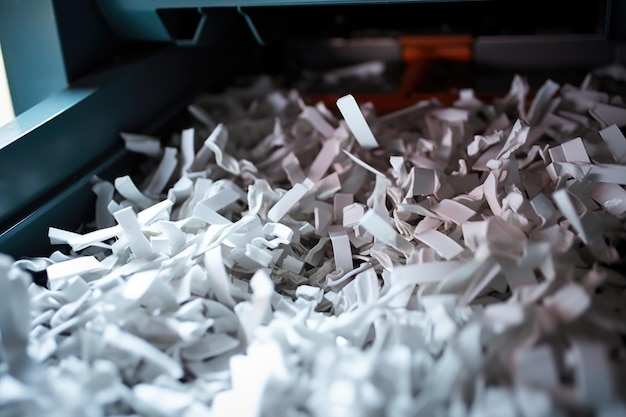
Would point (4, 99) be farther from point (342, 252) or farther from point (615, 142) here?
point (615, 142)

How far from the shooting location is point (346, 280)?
93 centimetres

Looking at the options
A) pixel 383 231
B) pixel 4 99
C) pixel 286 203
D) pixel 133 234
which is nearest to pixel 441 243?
pixel 383 231

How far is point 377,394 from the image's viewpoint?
0.66 metres

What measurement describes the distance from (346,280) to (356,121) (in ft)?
0.91

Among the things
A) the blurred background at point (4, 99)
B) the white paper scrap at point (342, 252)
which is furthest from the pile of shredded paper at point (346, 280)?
the blurred background at point (4, 99)

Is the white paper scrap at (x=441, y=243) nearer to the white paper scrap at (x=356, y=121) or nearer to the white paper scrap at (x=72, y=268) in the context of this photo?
the white paper scrap at (x=356, y=121)

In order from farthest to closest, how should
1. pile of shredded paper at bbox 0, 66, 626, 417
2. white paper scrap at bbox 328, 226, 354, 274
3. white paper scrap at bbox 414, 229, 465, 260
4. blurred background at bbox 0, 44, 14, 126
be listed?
blurred background at bbox 0, 44, 14, 126 → white paper scrap at bbox 328, 226, 354, 274 → white paper scrap at bbox 414, 229, 465, 260 → pile of shredded paper at bbox 0, 66, 626, 417

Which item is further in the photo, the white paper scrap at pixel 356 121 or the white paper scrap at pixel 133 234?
the white paper scrap at pixel 356 121

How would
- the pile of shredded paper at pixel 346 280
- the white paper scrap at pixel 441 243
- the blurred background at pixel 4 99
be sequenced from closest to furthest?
→ the pile of shredded paper at pixel 346 280 < the white paper scrap at pixel 441 243 < the blurred background at pixel 4 99

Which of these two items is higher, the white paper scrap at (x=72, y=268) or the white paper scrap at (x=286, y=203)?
the white paper scrap at (x=72, y=268)

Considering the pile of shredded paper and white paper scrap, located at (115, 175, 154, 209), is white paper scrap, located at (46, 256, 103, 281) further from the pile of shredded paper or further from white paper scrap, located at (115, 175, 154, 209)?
white paper scrap, located at (115, 175, 154, 209)

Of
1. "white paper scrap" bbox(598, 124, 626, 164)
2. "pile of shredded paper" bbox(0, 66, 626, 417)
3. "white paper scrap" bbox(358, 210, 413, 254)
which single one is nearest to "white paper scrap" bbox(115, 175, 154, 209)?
"pile of shredded paper" bbox(0, 66, 626, 417)

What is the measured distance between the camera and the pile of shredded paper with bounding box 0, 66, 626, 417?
68 centimetres

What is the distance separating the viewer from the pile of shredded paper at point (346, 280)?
68cm
